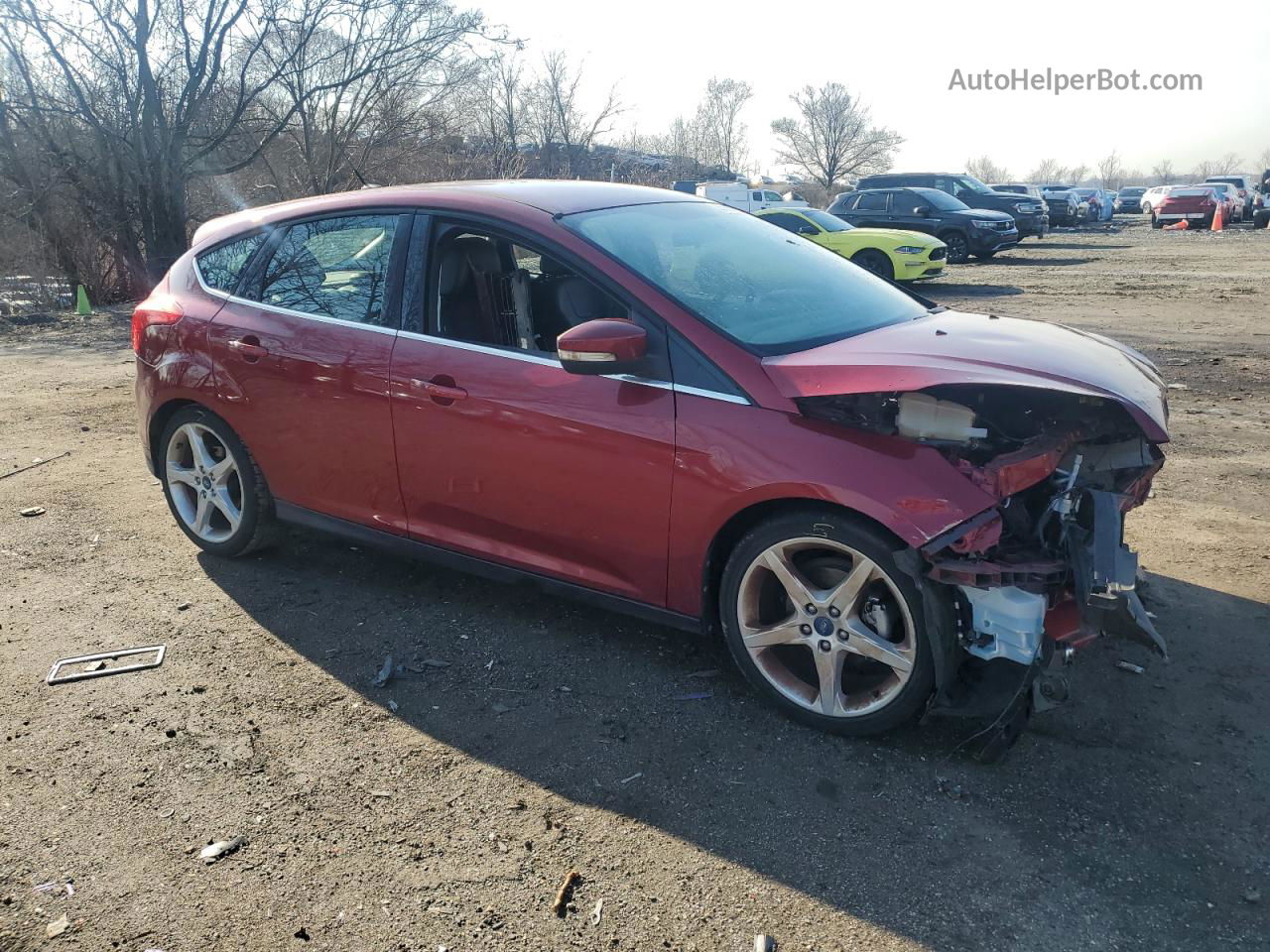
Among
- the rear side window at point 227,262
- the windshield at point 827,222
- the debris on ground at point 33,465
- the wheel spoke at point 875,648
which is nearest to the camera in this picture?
the wheel spoke at point 875,648

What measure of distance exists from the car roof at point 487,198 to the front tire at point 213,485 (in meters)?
0.98

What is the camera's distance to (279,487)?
4.53m

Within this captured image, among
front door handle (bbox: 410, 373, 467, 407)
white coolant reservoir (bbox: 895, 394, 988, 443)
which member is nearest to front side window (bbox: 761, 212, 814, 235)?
front door handle (bbox: 410, 373, 467, 407)

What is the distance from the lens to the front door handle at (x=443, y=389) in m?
3.77

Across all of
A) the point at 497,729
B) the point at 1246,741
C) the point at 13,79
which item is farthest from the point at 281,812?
the point at 13,79

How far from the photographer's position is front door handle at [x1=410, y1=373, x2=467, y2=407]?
12.4 ft

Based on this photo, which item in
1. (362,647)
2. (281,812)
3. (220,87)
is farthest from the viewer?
(220,87)

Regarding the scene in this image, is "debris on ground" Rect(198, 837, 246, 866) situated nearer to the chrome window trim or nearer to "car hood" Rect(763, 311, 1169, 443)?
the chrome window trim

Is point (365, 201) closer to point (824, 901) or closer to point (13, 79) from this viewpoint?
point (824, 901)

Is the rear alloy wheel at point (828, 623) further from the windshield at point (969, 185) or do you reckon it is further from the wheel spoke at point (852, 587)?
the windshield at point (969, 185)

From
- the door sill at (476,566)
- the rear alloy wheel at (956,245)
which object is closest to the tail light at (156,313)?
the door sill at (476,566)

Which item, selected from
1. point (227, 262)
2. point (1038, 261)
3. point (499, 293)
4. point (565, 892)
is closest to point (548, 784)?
point (565, 892)

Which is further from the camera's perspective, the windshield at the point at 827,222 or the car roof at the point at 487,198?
the windshield at the point at 827,222

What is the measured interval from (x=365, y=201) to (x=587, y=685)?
234cm
